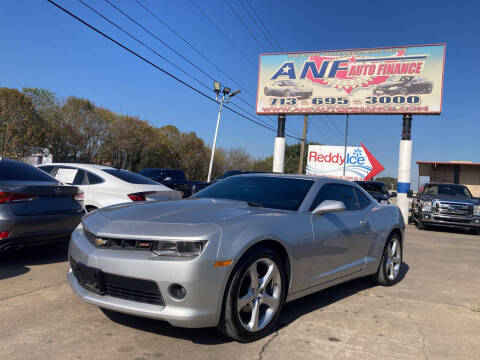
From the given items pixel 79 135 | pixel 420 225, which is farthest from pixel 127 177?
pixel 79 135

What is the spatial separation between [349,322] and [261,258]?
4.17 feet

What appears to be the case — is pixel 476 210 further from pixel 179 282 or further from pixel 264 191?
pixel 179 282

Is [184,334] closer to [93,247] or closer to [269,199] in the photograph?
[93,247]

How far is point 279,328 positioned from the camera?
3.50m

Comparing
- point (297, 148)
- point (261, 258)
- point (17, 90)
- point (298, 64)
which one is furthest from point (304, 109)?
point (297, 148)

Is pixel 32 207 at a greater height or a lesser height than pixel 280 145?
lesser

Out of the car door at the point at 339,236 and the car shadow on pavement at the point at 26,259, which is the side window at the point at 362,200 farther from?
the car shadow on pavement at the point at 26,259

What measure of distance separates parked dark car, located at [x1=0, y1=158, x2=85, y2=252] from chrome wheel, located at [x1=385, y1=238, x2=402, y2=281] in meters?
4.31

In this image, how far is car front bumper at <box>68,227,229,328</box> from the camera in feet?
8.98

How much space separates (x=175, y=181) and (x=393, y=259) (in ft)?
35.2

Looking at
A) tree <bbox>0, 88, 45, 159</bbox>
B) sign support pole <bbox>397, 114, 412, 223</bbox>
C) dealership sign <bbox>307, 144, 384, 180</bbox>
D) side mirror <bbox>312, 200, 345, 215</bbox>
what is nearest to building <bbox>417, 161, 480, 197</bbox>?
dealership sign <bbox>307, 144, 384, 180</bbox>

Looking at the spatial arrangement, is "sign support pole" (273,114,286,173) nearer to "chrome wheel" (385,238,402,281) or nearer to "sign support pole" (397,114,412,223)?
"sign support pole" (397,114,412,223)

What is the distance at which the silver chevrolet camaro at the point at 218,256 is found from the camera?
109 inches

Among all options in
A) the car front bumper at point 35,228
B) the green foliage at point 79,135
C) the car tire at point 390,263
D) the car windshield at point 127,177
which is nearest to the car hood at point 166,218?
the car front bumper at point 35,228
